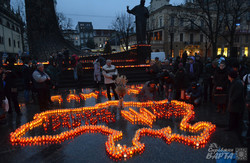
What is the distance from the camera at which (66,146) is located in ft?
15.7

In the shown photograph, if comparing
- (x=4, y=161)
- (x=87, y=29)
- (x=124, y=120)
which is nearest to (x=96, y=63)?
(x=124, y=120)

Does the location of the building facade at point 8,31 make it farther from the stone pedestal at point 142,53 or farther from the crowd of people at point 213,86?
the crowd of people at point 213,86

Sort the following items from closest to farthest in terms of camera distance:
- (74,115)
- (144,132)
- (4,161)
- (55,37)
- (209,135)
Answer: (4,161) → (209,135) → (144,132) → (74,115) → (55,37)

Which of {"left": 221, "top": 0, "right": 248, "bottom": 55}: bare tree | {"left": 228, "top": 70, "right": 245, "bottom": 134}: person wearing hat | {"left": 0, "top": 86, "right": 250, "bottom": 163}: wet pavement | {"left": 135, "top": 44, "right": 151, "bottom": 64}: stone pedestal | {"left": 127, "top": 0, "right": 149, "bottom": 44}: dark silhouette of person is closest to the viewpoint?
{"left": 0, "top": 86, "right": 250, "bottom": 163}: wet pavement

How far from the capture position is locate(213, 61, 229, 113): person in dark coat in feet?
23.0

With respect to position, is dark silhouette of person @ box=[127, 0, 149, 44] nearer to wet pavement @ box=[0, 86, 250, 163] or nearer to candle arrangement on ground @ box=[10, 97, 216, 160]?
candle arrangement on ground @ box=[10, 97, 216, 160]

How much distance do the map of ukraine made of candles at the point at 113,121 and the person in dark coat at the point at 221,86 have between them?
115 centimetres

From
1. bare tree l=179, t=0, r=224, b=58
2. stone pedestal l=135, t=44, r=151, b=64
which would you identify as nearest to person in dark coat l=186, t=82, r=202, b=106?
stone pedestal l=135, t=44, r=151, b=64

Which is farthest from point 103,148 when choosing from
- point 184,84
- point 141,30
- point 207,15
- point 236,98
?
point 207,15

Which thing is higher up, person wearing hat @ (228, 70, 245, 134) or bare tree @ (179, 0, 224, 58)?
bare tree @ (179, 0, 224, 58)

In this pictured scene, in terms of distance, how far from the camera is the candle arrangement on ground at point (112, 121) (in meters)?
4.79

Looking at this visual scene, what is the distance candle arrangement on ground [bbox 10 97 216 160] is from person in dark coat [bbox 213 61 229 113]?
116cm

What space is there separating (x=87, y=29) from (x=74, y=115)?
106 m

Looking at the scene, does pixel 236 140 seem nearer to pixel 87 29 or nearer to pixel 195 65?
pixel 195 65
